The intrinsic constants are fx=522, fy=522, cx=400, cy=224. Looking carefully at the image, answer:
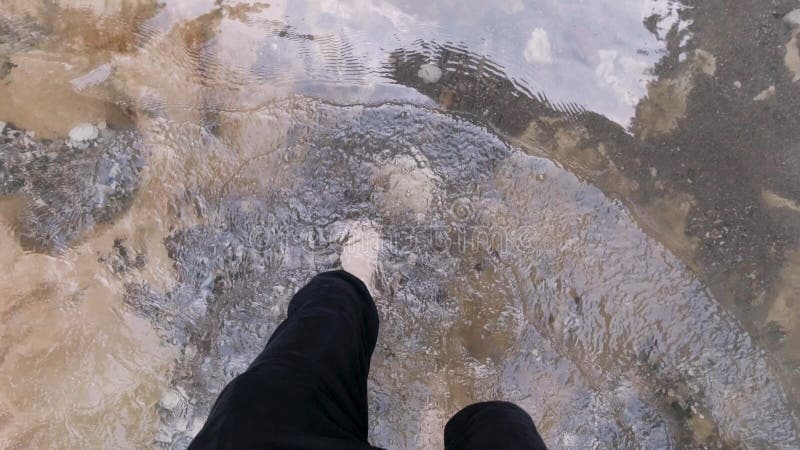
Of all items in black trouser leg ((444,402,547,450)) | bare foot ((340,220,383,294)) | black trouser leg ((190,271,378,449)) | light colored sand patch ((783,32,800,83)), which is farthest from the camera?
bare foot ((340,220,383,294))

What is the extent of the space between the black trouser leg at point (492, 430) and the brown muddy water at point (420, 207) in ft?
1.39

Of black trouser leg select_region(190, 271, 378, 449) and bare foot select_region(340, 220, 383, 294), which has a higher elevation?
black trouser leg select_region(190, 271, 378, 449)

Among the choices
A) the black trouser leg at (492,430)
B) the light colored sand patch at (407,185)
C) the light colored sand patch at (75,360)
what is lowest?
the light colored sand patch at (75,360)

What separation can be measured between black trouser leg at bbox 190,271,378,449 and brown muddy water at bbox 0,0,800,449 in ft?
1.54

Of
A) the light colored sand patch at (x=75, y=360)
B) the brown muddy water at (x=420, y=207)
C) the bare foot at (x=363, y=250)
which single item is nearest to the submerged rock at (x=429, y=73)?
the brown muddy water at (x=420, y=207)

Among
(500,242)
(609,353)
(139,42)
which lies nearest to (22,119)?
(139,42)

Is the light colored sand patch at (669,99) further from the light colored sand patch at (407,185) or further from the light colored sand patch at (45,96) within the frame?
the light colored sand patch at (45,96)

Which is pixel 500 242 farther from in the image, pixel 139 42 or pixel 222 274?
pixel 139 42

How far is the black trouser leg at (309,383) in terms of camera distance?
1031 mm

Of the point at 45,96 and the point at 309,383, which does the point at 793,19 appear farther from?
the point at 45,96

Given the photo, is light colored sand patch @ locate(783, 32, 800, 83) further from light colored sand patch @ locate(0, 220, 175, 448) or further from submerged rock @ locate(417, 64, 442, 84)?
light colored sand patch @ locate(0, 220, 175, 448)

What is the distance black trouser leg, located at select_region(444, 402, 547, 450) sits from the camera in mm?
1283

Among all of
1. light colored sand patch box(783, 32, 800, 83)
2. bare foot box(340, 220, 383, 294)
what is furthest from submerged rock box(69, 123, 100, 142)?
light colored sand patch box(783, 32, 800, 83)

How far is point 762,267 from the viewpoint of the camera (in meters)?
1.84
